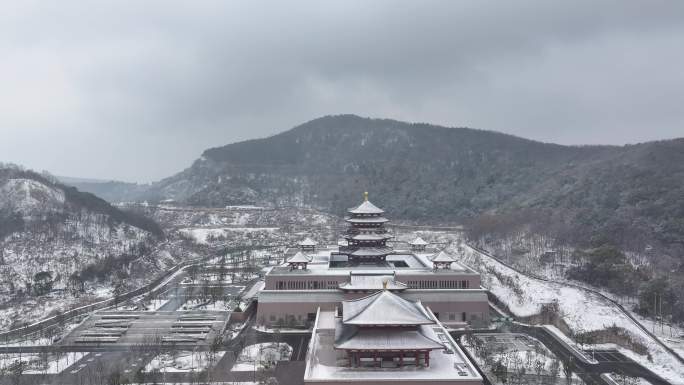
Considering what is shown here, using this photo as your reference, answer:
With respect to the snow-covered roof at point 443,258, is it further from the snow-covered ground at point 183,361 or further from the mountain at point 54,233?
the mountain at point 54,233

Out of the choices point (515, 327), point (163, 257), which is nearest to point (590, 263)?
point (515, 327)

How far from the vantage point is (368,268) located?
133ft

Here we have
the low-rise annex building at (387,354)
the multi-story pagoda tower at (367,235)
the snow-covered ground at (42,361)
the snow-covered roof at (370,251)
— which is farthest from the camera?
the multi-story pagoda tower at (367,235)

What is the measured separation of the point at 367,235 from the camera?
4231 cm

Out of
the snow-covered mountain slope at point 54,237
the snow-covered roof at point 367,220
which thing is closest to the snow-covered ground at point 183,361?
the snow-covered mountain slope at point 54,237

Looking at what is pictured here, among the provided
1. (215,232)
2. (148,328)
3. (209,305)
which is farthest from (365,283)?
(215,232)

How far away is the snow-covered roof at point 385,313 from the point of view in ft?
70.7

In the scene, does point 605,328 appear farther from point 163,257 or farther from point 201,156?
point 201,156

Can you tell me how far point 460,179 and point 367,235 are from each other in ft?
329

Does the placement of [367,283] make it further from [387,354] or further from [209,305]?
[209,305]

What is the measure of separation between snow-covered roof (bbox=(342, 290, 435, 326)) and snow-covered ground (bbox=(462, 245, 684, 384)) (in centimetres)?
1549

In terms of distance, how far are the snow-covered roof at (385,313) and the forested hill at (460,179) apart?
40157 mm

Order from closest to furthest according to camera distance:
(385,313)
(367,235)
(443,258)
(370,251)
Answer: (385,313) → (443,258) → (370,251) → (367,235)

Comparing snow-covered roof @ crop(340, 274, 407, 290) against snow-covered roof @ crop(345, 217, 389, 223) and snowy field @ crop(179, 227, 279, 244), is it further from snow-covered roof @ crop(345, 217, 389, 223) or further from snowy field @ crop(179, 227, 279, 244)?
snowy field @ crop(179, 227, 279, 244)
